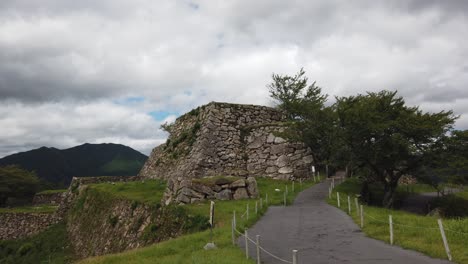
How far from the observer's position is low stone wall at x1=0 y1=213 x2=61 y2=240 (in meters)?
39.4

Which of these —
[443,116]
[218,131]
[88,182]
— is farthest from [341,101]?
[88,182]

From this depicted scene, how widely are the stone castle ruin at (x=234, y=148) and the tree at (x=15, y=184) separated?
36261mm

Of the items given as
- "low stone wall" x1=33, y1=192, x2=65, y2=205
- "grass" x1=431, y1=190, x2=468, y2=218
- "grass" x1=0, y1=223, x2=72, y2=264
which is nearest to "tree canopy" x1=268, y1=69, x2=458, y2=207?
"grass" x1=431, y1=190, x2=468, y2=218

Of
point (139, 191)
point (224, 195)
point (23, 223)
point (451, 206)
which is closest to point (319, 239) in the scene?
point (224, 195)

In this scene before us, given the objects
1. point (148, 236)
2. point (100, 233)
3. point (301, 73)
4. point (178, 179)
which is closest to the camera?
point (148, 236)

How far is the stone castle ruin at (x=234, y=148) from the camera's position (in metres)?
36.5

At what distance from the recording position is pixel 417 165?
30.4m

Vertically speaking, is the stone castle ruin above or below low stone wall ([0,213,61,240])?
above

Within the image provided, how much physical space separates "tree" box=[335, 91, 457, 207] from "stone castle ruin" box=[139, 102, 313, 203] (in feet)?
29.3

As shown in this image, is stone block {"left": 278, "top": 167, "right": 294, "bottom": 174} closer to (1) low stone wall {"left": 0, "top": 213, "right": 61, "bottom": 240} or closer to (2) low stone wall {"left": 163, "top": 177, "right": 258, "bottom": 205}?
(2) low stone wall {"left": 163, "top": 177, "right": 258, "bottom": 205}

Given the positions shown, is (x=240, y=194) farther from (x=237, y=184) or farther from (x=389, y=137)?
(x=389, y=137)

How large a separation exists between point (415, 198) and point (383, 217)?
→ 25.0 metres

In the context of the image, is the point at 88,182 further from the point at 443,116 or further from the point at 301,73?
the point at 443,116

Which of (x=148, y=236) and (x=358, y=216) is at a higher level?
(x=358, y=216)
